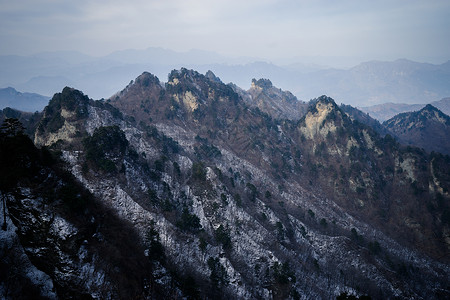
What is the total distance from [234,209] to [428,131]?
205552mm

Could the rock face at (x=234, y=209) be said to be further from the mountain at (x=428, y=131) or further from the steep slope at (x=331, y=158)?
the mountain at (x=428, y=131)

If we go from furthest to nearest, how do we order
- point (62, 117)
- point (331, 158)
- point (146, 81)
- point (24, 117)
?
point (146, 81), point (331, 158), point (24, 117), point (62, 117)

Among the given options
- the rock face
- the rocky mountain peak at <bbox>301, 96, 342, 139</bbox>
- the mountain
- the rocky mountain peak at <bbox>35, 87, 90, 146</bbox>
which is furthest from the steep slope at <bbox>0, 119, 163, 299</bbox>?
the mountain

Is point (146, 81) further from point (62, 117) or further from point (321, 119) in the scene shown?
point (321, 119)

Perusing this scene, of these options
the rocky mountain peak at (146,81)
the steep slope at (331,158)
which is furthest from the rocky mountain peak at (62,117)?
the rocky mountain peak at (146,81)

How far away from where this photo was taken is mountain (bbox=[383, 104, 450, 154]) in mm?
163625

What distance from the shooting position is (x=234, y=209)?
71.1 meters

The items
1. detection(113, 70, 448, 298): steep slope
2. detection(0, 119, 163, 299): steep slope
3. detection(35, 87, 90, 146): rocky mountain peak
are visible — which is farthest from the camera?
detection(113, 70, 448, 298): steep slope

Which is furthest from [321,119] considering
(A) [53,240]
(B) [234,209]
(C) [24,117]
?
(C) [24,117]

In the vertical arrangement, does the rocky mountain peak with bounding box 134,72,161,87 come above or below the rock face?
above

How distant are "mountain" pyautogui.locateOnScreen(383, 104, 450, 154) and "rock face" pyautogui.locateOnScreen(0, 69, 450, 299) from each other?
259 feet

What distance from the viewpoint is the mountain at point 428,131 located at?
164 m

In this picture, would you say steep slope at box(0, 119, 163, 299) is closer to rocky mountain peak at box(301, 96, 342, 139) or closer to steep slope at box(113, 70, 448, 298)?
steep slope at box(113, 70, 448, 298)

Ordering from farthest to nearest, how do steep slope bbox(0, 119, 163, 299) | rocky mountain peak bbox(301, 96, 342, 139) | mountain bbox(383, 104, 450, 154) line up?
mountain bbox(383, 104, 450, 154), rocky mountain peak bbox(301, 96, 342, 139), steep slope bbox(0, 119, 163, 299)
